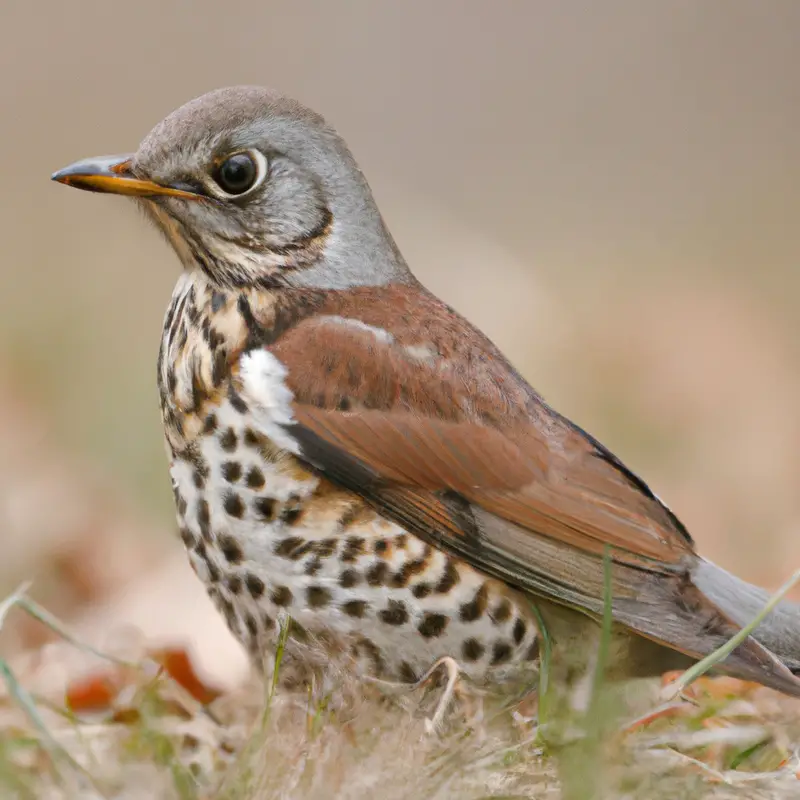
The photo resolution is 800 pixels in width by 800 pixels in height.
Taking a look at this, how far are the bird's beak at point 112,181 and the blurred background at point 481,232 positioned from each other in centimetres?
29

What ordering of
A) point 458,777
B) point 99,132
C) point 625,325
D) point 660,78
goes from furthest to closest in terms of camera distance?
point 660,78, point 99,132, point 625,325, point 458,777

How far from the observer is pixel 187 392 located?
137 inches

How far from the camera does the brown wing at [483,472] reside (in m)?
3.31

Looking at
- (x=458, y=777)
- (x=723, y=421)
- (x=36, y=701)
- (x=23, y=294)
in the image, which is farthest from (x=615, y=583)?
(x=23, y=294)

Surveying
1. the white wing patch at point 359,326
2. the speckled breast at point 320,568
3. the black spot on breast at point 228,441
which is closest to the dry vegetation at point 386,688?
the speckled breast at point 320,568

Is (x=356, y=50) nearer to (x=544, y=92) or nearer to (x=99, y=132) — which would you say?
(x=544, y=92)

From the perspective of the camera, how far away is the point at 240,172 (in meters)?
3.70

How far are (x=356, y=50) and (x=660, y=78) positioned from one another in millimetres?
2890

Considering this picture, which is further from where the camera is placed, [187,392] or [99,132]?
[99,132]

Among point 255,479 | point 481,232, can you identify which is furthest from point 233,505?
point 481,232

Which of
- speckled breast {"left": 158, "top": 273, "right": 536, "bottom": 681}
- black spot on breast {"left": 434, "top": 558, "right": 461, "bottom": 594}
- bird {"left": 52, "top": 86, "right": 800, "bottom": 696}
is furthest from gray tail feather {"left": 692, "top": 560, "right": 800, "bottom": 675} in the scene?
black spot on breast {"left": 434, "top": 558, "right": 461, "bottom": 594}

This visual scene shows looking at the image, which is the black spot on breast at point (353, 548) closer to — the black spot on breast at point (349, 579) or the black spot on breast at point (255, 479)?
the black spot on breast at point (349, 579)

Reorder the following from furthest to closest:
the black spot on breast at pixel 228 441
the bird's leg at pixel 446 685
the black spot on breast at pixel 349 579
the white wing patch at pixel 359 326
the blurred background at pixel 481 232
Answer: the blurred background at pixel 481 232 → the white wing patch at pixel 359 326 → the black spot on breast at pixel 228 441 → the black spot on breast at pixel 349 579 → the bird's leg at pixel 446 685

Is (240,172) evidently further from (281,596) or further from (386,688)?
(386,688)
